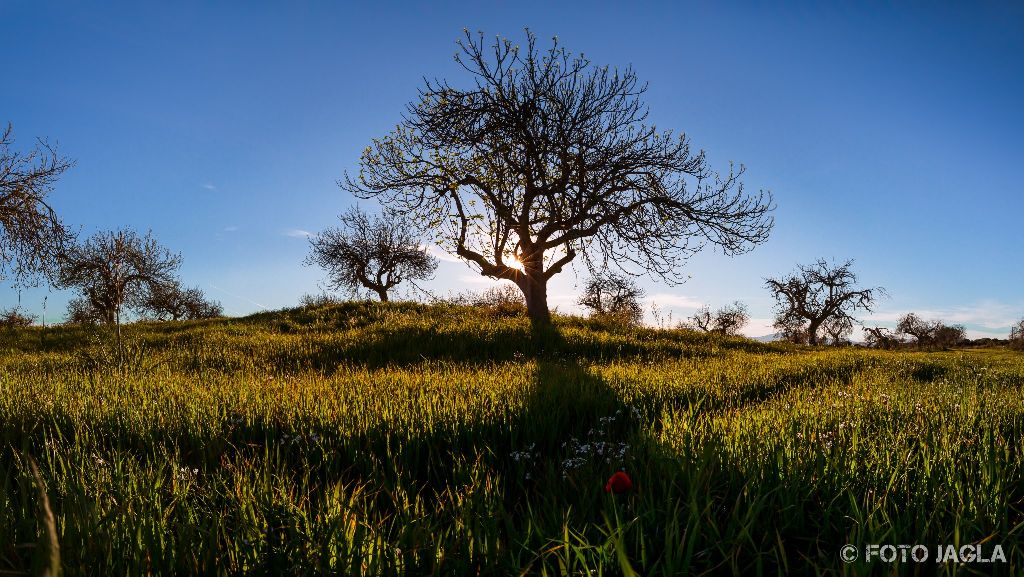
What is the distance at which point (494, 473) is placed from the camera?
11.5 feet

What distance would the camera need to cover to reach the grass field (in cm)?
194

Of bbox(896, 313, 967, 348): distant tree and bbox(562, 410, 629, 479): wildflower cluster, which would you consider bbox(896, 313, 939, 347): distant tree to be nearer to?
bbox(896, 313, 967, 348): distant tree

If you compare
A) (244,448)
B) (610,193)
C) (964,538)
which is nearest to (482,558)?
(964,538)

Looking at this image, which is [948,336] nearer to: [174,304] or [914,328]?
[914,328]

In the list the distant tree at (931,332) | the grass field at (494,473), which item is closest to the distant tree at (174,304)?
the grass field at (494,473)

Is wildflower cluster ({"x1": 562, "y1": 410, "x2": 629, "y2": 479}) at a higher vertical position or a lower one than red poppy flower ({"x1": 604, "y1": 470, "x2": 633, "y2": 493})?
lower

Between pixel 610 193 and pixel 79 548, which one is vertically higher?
pixel 610 193

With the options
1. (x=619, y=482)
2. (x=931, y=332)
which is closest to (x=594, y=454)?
(x=619, y=482)

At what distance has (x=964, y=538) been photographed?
2.04 metres

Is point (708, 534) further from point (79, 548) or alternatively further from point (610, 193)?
point (610, 193)

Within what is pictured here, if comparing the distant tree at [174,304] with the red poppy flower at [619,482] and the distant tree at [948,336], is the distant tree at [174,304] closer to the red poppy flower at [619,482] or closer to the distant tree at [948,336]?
the red poppy flower at [619,482]

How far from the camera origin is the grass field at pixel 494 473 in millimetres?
1942

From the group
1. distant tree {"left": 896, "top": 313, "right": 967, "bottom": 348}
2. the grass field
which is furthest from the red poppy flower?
distant tree {"left": 896, "top": 313, "right": 967, "bottom": 348}

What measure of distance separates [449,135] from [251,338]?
26.2 feet
